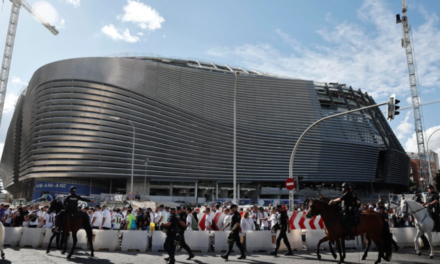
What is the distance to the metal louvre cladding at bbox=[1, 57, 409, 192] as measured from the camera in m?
60.7

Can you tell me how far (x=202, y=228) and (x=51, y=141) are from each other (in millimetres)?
53616

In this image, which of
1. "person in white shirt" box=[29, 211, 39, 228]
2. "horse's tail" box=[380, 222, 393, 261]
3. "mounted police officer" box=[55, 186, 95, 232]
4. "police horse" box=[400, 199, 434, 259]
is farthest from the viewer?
"person in white shirt" box=[29, 211, 39, 228]

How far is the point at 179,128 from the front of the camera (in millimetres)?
67938

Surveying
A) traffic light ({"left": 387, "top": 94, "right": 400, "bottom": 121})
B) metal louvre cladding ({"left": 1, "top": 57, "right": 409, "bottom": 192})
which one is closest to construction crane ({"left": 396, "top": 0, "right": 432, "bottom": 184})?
metal louvre cladding ({"left": 1, "top": 57, "right": 409, "bottom": 192})

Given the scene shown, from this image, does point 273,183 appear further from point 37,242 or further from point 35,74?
point 37,242

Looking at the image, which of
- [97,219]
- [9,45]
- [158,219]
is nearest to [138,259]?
[158,219]

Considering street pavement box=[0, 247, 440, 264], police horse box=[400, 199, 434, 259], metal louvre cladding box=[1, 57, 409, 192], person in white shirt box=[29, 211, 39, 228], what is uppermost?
metal louvre cladding box=[1, 57, 409, 192]

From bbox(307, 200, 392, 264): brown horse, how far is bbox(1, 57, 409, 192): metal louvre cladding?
4385 centimetres

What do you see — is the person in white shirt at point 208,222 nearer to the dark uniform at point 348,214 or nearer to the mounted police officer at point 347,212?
the mounted police officer at point 347,212

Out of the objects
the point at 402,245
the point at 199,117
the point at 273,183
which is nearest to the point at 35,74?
the point at 199,117

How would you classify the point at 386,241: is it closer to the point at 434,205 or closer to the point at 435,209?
the point at 434,205

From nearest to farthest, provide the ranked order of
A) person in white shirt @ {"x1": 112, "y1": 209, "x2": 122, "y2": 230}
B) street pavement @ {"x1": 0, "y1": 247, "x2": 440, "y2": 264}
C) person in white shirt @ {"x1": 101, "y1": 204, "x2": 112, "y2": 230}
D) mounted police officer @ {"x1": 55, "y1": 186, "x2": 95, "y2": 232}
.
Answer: street pavement @ {"x1": 0, "y1": 247, "x2": 440, "y2": 264} < mounted police officer @ {"x1": 55, "y1": 186, "x2": 95, "y2": 232} < person in white shirt @ {"x1": 101, "y1": 204, "x2": 112, "y2": 230} < person in white shirt @ {"x1": 112, "y1": 209, "x2": 122, "y2": 230}

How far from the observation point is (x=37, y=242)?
46.8ft

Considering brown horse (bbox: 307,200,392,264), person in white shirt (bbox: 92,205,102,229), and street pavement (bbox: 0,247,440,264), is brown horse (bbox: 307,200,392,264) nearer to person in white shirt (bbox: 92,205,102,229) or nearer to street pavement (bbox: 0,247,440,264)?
street pavement (bbox: 0,247,440,264)
